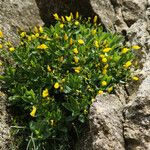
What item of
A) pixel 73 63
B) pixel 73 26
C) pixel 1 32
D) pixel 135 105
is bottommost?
pixel 135 105

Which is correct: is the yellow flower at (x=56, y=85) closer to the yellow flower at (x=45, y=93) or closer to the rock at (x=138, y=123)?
the yellow flower at (x=45, y=93)

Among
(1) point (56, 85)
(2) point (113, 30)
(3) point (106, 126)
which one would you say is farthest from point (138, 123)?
(2) point (113, 30)

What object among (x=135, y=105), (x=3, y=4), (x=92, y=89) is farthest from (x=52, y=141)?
(x=3, y=4)

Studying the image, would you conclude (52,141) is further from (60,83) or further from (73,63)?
(73,63)

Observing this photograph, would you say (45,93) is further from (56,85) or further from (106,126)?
(106,126)

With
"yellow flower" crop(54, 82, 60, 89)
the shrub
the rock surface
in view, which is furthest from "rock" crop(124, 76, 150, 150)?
"yellow flower" crop(54, 82, 60, 89)

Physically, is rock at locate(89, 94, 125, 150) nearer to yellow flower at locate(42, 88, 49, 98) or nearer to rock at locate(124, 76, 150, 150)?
rock at locate(124, 76, 150, 150)
